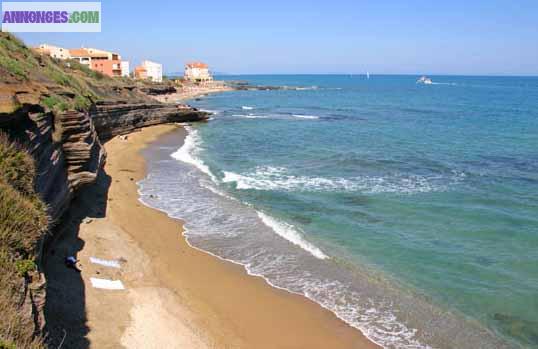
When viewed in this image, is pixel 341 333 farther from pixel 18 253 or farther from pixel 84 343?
pixel 18 253

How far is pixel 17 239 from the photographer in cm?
772

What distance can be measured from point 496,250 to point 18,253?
14.9 m

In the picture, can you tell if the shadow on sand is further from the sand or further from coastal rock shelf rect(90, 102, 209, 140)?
coastal rock shelf rect(90, 102, 209, 140)

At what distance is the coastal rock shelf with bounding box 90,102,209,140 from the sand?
15.9 m

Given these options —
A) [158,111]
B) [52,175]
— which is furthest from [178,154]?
[52,175]

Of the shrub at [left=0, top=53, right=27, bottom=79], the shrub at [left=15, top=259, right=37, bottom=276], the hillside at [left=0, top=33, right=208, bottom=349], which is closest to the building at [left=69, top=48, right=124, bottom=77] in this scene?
the hillside at [left=0, top=33, right=208, bottom=349]

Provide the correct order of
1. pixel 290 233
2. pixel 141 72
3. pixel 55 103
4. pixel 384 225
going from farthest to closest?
pixel 141 72, pixel 384 225, pixel 290 233, pixel 55 103

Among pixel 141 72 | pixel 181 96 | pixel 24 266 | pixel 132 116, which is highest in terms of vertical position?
pixel 141 72

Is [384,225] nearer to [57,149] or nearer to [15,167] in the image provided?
[57,149]

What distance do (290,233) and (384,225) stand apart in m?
3.95

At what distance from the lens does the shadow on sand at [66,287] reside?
949 cm

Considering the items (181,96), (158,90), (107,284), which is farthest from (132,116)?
(181,96)

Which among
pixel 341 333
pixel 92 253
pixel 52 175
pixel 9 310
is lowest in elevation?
pixel 341 333

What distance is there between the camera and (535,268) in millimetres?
14531
